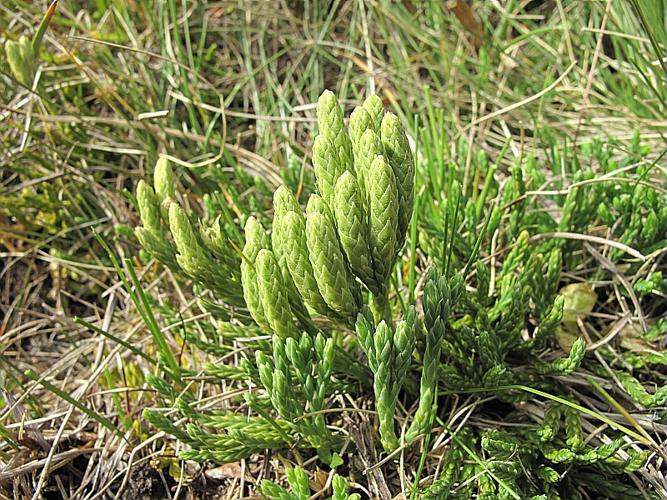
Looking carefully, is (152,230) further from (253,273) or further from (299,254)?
(299,254)

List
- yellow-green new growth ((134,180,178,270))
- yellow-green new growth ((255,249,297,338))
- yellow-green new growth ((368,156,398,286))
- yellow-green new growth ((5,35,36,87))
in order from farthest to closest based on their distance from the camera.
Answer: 1. yellow-green new growth ((5,35,36,87))
2. yellow-green new growth ((134,180,178,270))
3. yellow-green new growth ((255,249,297,338))
4. yellow-green new growth ((368,156,398,286))

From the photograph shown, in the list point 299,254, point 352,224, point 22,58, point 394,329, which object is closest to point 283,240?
point 299,254

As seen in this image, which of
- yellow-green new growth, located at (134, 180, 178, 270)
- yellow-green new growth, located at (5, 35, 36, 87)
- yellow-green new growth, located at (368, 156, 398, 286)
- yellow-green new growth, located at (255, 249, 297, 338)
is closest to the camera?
yellow-green new growth, located at (368, 156, 398, 286)

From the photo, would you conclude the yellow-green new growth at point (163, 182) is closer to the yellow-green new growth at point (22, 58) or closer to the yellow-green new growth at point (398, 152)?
the yellow-green new growth at point (398, 152)

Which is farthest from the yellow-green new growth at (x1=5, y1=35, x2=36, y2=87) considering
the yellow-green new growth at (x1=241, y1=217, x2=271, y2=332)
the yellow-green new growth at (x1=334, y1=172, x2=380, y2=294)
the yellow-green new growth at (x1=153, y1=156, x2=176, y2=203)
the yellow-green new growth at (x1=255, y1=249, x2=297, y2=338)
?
the yellow-green new growth at (x1=334, y1=172, x2=380, y2=294)

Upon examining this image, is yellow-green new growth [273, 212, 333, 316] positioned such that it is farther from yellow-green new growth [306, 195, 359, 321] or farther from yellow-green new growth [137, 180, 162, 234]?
yellow-green new growth [137, 180, 162, 234]
